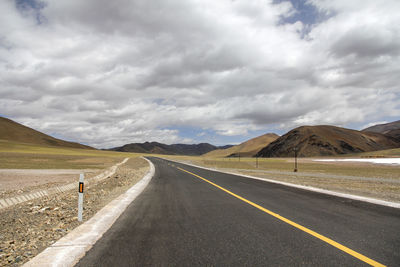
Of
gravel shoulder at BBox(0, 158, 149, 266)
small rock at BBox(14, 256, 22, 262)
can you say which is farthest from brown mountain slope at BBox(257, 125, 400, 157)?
small rock at BBox(14, 256, 22, 262)

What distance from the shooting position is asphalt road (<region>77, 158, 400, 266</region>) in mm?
3719

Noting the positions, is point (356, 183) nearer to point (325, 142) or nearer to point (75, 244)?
point (75, 244)

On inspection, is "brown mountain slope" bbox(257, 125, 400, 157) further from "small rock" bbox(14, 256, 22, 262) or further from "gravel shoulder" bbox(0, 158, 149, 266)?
"small rock" bbox(14, 256, 22, 262)

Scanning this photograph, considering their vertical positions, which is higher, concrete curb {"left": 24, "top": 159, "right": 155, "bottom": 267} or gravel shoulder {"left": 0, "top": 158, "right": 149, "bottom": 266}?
concrete curb {"left": 24, "top": 159, "right": 155, "bottom": 267}

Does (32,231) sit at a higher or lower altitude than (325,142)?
lower

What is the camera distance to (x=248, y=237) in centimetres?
473

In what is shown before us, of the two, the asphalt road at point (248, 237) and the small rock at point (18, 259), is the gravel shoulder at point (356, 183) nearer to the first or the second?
the asphalt road at point (248, 237)

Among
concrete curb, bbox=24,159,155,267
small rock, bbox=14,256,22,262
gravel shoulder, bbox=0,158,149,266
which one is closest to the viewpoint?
concrete curb, bbox=24,159,155,267

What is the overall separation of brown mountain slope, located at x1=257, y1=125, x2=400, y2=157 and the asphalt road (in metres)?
141

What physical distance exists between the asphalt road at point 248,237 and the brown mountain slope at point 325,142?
141 meters

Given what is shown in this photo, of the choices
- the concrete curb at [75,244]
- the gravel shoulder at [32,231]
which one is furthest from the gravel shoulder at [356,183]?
the gravel shoulder at [32,231]

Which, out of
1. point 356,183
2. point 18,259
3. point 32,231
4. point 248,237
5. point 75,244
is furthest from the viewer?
point 356,183

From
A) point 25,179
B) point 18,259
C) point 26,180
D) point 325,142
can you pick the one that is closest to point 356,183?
point 18,259

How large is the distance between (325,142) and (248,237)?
156287 mm
